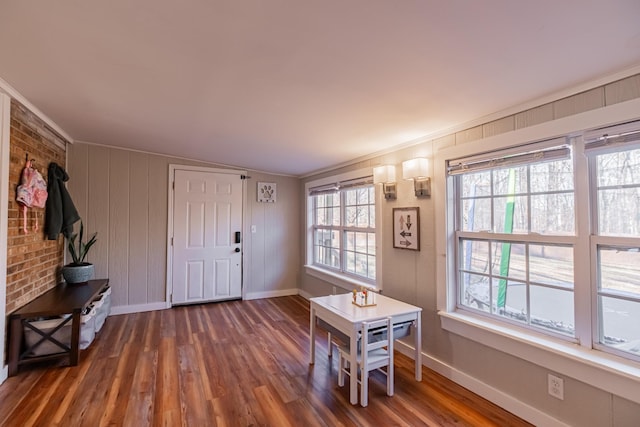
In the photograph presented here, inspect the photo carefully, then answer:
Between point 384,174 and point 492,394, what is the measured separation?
198 centimetres

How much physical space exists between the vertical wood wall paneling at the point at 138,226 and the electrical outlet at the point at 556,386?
14.5ft

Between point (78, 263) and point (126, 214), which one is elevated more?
point (126, 214)

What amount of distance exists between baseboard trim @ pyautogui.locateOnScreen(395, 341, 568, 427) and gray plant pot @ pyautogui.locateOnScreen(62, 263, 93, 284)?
3581 millimetres

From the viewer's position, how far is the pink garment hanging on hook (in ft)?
8.12

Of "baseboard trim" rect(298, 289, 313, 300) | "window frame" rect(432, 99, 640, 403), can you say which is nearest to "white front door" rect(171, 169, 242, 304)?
"baseboard trim" rect(298, 289, 313, 300)

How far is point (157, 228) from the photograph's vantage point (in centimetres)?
421

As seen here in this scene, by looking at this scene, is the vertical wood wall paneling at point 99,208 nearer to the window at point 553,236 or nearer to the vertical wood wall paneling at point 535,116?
the window at point 553,236

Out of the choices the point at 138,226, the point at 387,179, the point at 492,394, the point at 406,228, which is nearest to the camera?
the point at 492,394

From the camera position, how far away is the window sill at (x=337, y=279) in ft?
11.7

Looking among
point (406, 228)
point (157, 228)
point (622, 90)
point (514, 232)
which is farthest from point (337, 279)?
point (622, 90)

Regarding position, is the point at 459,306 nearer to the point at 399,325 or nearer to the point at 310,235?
the point at 399,325

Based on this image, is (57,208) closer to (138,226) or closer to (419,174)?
(138,226)

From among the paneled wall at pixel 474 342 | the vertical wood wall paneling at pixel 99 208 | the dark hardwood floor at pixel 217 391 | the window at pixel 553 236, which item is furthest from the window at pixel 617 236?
the vertical wood wall paneling at pixel 99 208

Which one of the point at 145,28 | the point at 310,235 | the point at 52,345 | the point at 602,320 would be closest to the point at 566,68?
the point at 602,320
